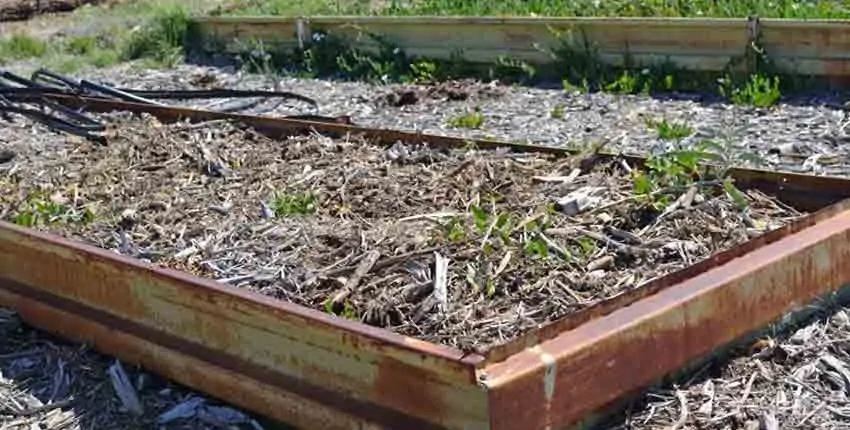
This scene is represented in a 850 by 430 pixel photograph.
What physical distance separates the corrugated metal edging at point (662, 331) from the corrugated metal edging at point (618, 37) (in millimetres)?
4400

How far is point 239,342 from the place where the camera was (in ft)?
12.3

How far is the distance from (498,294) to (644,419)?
68cm

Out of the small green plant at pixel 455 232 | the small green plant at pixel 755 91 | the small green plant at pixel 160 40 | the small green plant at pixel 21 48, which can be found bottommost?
the small green plant at pixel 21 48

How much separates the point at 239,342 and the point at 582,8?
7.69 m

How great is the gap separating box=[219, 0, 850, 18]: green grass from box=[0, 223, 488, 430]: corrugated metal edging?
236 inches

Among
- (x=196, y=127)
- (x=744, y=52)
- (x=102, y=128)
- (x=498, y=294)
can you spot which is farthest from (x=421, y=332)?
(x=744, y=52)

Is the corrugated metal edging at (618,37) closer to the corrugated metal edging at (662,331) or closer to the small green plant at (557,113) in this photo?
the small green plant at (557,113)

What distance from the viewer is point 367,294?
159 inches

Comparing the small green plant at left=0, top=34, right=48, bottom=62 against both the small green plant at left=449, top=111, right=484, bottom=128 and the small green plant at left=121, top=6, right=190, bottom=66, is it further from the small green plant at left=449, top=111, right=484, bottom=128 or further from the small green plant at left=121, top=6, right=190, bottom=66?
the small green plant at left=449, top=111, right=484, bottom=128

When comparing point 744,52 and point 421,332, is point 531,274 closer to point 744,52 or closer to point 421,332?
point 421,332

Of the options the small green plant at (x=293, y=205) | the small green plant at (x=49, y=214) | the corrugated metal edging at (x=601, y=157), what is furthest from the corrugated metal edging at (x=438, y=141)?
→ the small green plant at (x=49, y=214)

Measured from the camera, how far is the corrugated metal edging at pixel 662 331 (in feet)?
10.3

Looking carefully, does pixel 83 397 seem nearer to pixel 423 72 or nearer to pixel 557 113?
pixel 557 113

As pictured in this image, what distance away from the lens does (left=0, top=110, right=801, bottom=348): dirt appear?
3957mm
